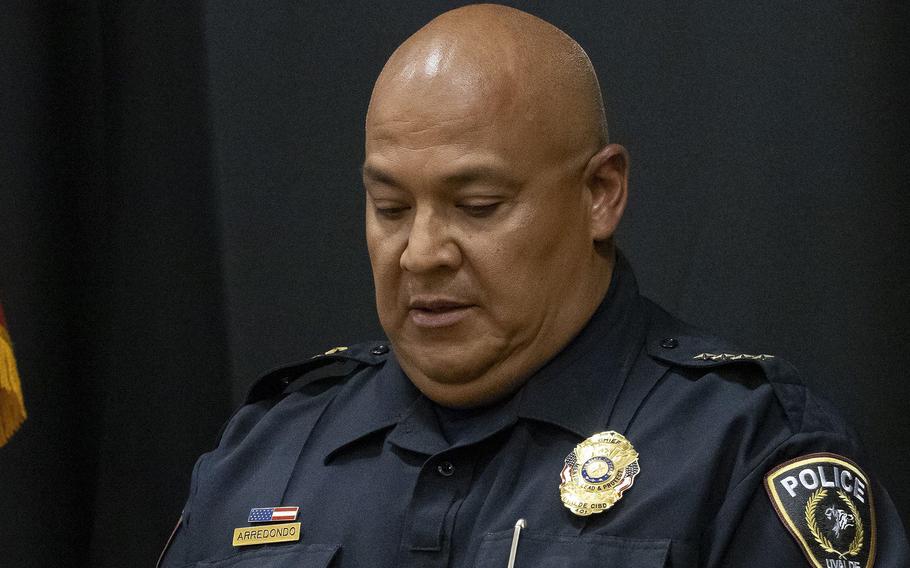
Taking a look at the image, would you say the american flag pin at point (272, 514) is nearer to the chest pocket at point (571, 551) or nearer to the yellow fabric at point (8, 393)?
the chest pocket at point (571, 551)

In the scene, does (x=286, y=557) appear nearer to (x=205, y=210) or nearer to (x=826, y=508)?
(x=826, y=508)

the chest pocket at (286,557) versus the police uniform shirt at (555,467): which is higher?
the police uniform shirt at (555,467)

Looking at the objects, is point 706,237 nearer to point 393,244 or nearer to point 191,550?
point 393,244

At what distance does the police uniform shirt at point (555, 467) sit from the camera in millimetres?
1589

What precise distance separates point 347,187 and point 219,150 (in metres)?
0.25

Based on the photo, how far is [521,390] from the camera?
180cm

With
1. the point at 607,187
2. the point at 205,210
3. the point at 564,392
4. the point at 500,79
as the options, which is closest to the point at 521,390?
the point at 564,392

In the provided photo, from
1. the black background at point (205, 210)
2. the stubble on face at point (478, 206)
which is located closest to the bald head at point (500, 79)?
the stubble on face at point (478, 206)

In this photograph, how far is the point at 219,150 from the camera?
8.70 ft

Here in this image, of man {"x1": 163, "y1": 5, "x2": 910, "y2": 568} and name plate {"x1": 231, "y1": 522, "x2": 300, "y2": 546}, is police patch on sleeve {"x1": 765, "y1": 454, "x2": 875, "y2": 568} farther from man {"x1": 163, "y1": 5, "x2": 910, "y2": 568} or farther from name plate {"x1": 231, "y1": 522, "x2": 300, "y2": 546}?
name plate {"x1": 231, "y1": 522, "x2": 300, "y2": 546}

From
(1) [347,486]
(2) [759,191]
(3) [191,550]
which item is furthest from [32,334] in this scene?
(2) [759,191]

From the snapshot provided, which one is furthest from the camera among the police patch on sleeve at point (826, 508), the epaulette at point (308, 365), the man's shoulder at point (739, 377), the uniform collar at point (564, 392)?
the epaulette at point (308, 365)

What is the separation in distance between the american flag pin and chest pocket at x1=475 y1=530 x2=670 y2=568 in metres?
0.31

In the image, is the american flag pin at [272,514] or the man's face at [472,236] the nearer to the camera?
the man's face at [472,236]
